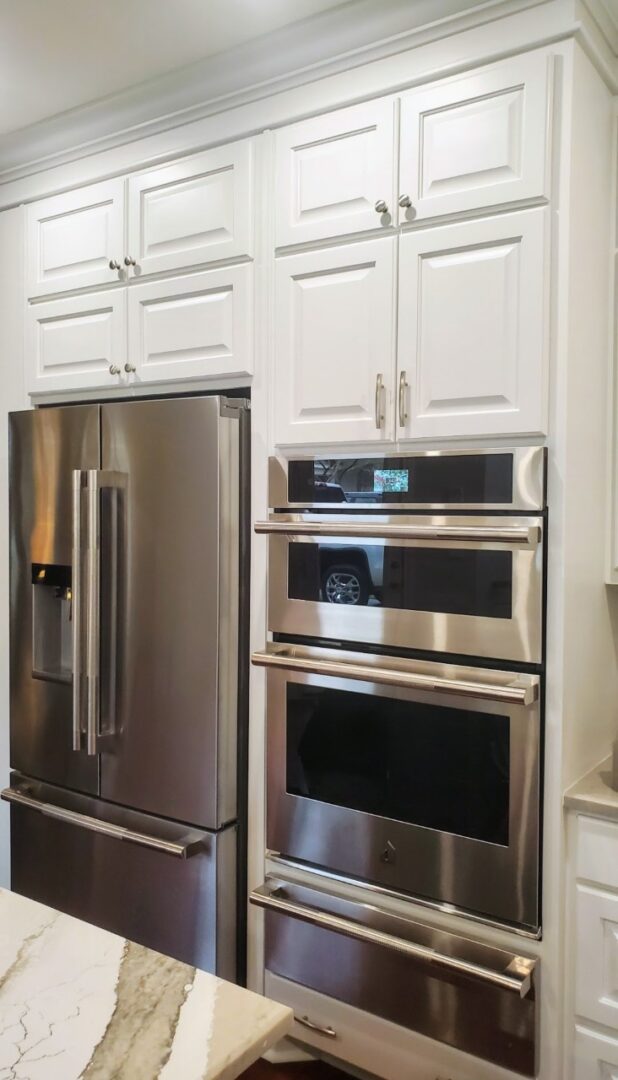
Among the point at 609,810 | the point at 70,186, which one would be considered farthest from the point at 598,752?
the point at 70,186

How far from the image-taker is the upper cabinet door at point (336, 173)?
1792mm

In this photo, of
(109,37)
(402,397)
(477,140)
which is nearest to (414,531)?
(402,397)

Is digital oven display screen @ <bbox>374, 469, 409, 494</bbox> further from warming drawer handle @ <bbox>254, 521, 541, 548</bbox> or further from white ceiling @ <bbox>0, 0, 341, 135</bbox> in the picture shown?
white ceiling @ <bbox>0, 0, 341, 135</bbox>

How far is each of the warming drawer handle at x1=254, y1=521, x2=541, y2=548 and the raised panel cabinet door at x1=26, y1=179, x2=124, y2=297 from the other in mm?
966

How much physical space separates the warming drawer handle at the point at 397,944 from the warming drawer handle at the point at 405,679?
0.55m

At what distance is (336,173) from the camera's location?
1865 millimetres

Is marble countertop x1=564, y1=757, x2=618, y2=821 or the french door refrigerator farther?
the french door refrigerator

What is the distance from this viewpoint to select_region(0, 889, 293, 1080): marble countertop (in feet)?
2.52

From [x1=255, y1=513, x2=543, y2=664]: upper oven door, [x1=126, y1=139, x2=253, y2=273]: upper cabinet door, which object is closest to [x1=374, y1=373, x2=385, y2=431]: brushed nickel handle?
[x1=255, y1=513, x2=543, y2=664]: upper oven door

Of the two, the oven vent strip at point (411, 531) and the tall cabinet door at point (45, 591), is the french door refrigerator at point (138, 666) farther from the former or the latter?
the oven vent strip at point (411, 531)

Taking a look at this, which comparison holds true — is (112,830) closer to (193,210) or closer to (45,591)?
(45,591)

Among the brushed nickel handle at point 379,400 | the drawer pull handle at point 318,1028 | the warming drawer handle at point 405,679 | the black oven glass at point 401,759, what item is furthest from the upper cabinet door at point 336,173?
the drawer pull handle at point 318,1028

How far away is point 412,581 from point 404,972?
2.91ft

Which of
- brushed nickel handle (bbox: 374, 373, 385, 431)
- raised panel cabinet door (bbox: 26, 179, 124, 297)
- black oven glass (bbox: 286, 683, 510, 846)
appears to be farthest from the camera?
raised panel cabinet door (bbox: 26, 179, 124, 297)
